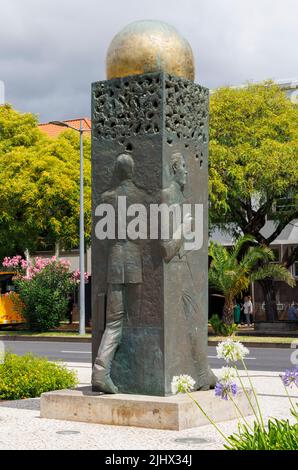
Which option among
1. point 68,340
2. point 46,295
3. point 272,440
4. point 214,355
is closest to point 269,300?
point 68,340

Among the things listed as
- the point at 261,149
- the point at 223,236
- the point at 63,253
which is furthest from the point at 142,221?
the point at 63,253

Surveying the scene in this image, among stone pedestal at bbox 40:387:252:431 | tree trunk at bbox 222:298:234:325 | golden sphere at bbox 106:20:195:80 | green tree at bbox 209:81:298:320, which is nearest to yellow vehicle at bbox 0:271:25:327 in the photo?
green tree at bbox 209:81:298:320

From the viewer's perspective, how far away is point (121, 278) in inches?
370

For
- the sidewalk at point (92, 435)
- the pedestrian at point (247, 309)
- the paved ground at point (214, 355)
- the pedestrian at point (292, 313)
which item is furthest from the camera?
the pedestrian at point (247, 309)

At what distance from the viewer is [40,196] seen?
34.8 meters

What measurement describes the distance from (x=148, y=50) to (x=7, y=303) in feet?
91.1

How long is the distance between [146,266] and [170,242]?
0.40 m

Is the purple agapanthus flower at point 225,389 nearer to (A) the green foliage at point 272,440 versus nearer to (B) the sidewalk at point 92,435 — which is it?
(A) the green foliage at point 272,440

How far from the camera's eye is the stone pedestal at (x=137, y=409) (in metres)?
8.52

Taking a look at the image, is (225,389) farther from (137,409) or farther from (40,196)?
(40,196)

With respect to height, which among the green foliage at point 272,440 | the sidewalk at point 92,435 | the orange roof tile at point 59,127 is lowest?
the sidewalk at point 92,435

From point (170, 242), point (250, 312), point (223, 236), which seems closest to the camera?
point (170, 242)

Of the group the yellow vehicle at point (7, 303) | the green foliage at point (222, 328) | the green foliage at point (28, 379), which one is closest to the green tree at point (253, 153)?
the green foliage at point (222, 328)

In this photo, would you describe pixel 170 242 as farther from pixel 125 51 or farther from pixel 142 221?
pixel 125 51
